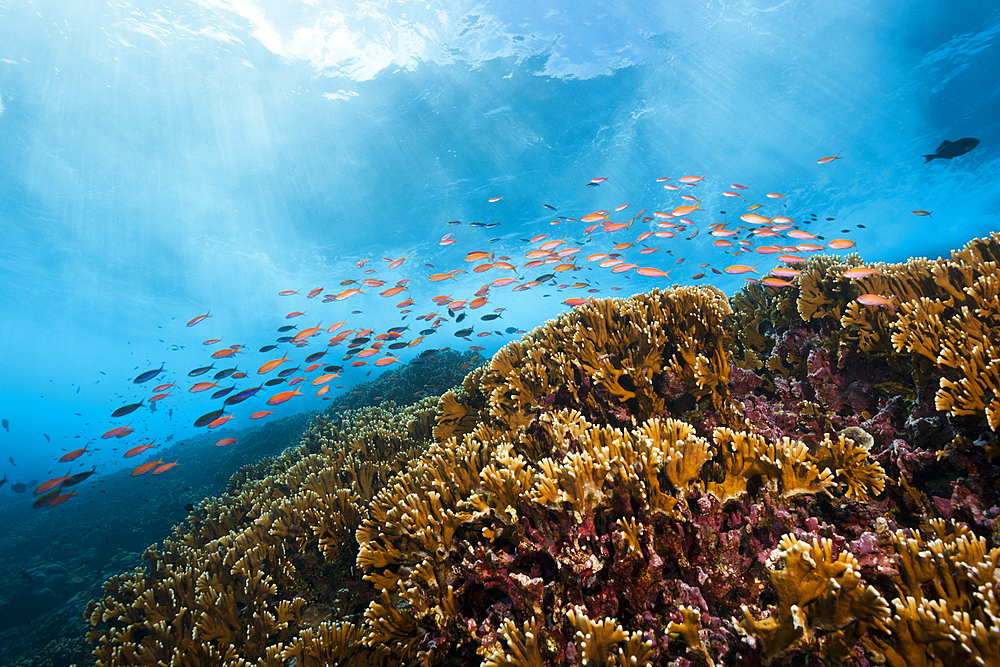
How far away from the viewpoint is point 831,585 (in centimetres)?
149

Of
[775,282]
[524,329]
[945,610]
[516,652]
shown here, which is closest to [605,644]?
[516,652]

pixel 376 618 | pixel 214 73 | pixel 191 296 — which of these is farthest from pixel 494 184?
pixel 191 296

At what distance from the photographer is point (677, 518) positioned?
2078 millimetres

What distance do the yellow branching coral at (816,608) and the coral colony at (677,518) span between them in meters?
0.01

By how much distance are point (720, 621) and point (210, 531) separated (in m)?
6.70

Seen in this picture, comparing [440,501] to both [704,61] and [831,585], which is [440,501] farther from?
[704,61]

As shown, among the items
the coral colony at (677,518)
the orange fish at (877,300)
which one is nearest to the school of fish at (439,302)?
the orange fish at (877,300)

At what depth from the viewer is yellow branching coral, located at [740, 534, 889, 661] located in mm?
1433

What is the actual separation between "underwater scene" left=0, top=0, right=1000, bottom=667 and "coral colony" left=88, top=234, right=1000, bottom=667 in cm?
2

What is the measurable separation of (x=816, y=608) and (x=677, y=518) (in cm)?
65

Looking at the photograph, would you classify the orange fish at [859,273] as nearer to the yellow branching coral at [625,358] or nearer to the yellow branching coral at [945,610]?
the yellow branching coral at [625,358]

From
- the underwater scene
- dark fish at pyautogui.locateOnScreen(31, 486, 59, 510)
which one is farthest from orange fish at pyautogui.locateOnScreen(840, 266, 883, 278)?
dark fish at pyautogui.locateOnScreen(31, 486, 59, 510)

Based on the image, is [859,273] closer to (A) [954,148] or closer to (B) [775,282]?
(B) [775,282]

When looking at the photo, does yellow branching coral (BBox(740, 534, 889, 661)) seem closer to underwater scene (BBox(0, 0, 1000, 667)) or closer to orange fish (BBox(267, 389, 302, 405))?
underwater scene (BBox(0, 0, 1000, 667))
